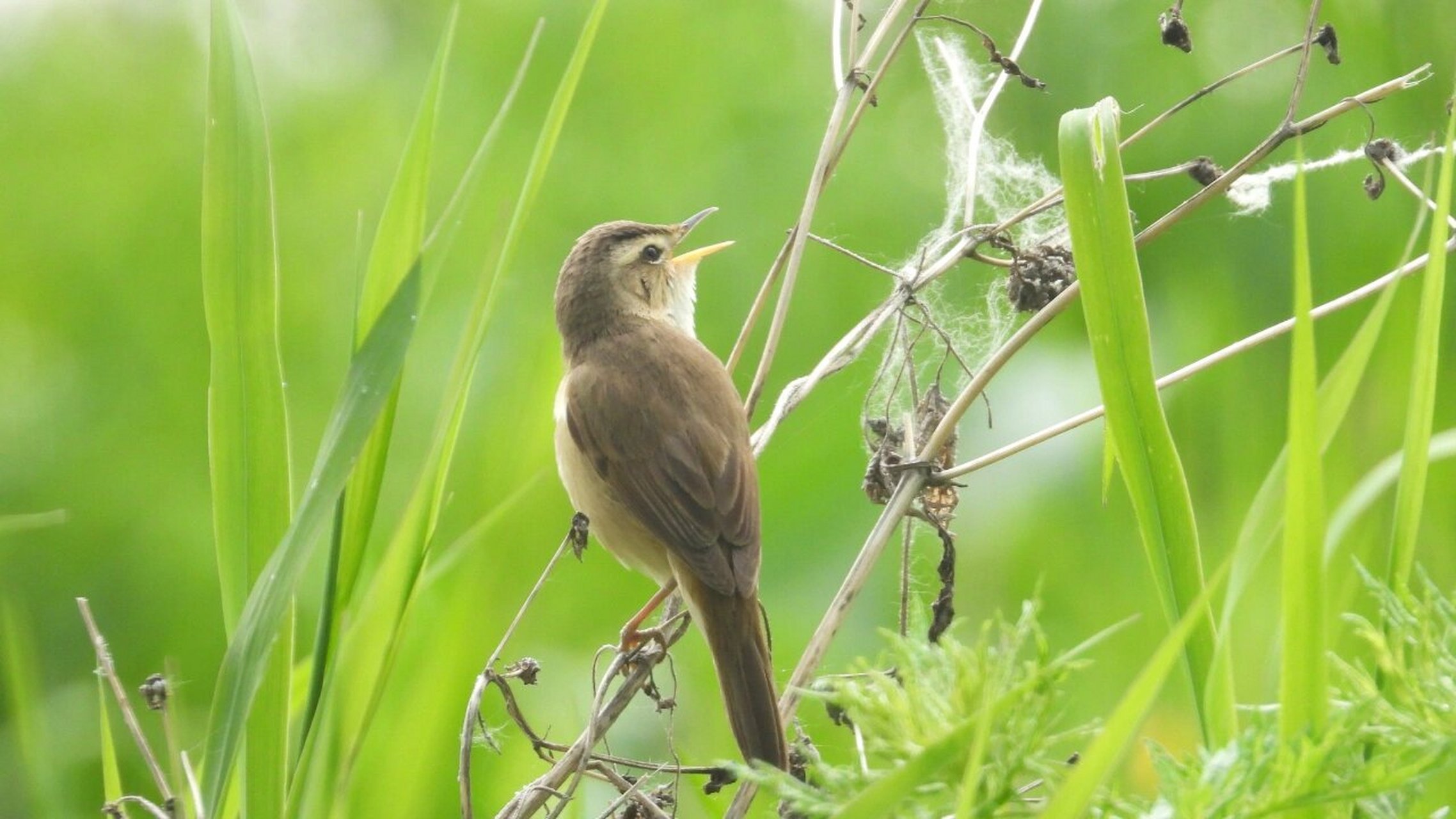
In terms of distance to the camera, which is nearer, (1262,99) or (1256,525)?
(1256,525)

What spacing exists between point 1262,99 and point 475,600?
10.2 feet

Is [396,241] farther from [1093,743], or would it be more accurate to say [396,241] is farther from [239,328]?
[1093,743]

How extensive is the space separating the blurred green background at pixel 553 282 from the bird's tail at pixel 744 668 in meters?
0.32

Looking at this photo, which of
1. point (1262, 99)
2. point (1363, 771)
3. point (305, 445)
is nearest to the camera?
point (1363, 771)

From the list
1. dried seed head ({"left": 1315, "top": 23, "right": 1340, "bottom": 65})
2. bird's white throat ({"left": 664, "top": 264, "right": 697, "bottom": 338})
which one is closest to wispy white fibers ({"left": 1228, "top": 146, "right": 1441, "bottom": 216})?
dried seed head ({"left": 1315, "top": 23, "right": 1340, "bottom": 65})

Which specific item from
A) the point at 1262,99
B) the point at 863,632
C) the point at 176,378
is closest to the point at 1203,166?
the point at 863,632

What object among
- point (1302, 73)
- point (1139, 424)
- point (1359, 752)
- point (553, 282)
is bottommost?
point (1359, 752)

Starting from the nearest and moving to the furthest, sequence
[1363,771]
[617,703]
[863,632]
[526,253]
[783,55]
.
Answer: [1363,771] < [617,703] < [863,632] < [526,253] < [783,55]

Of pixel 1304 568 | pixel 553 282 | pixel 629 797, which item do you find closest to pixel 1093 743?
pixel 1304 568

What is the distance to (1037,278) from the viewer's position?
2012 millimetres

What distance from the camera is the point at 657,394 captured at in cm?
283

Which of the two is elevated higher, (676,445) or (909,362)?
(909,362)

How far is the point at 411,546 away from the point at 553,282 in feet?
9.53

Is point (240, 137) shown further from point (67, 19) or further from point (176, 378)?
point (67, 19)
